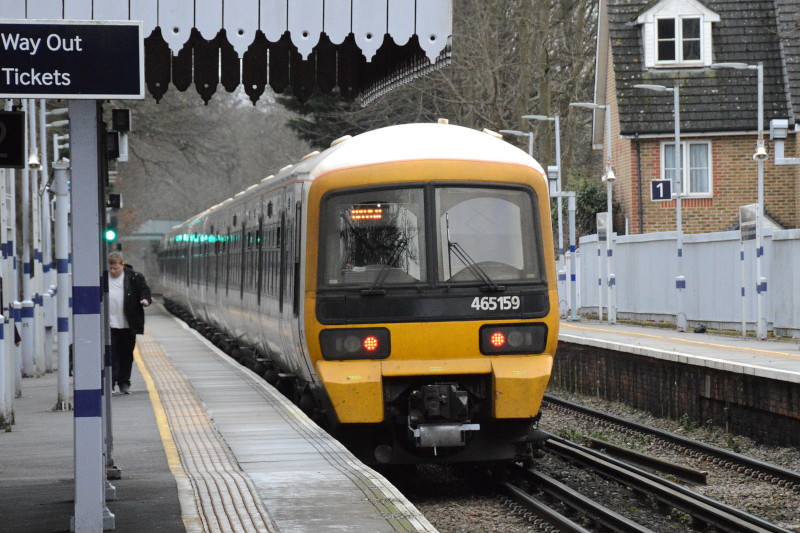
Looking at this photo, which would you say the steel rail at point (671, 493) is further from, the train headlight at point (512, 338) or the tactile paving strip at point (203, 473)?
the tactile paving strip at point (203, 473)

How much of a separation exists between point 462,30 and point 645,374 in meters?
20.6

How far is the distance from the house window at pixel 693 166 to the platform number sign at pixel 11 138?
2999 centimetres

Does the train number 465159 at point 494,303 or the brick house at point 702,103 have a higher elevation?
the brick house at point 702,103

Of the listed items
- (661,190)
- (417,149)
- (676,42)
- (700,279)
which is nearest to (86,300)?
(417,149)

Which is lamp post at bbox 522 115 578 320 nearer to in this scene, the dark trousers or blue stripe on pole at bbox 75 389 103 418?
the dark trousers

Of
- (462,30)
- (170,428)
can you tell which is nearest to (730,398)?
(170,428)

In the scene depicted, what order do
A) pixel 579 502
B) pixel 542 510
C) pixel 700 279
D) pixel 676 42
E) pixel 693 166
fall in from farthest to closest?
pixel 676 42, pixel 693 166, pixel 700 279, pixel 579 502, pixel 542 510

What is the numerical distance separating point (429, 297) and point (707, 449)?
435 centimetres

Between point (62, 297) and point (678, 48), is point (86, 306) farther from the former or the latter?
point (678, 48)

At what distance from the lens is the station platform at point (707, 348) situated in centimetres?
1557

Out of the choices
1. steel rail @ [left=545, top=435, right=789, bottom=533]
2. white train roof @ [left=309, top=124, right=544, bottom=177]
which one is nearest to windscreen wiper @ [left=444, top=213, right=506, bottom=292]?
white train roof @ [left=309, top=124, right=544, bottom=177]

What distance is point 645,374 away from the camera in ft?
62.5

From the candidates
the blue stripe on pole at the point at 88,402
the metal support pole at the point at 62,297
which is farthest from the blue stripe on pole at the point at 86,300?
the metal support pole at the point at 62,297

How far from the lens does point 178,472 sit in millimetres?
9922
